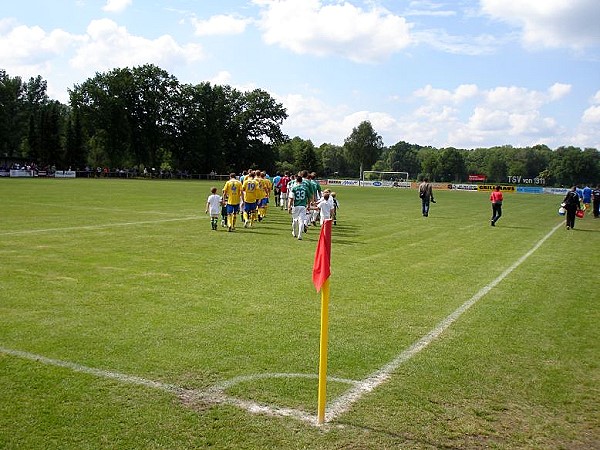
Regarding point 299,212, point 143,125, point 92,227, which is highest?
point 143,125

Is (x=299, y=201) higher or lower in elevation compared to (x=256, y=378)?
higher

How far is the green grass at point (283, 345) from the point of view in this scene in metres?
4.60

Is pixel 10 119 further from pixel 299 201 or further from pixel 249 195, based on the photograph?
pixel 299 201

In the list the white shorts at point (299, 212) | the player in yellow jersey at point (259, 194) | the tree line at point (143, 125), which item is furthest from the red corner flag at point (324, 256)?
the tree line at point (143, 125)

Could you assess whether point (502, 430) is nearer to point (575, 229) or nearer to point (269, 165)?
point (575, 229)

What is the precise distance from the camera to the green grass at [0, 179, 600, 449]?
15.1 feet

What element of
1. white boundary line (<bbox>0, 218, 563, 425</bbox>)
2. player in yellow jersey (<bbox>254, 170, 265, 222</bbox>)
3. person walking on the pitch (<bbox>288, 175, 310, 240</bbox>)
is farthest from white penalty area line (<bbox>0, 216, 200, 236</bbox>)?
white boundary line (<bbox>0, 218, 563, 425</bbox>)

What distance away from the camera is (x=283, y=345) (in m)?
6.69

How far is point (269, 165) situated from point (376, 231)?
90481 millimetres

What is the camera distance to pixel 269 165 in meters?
110

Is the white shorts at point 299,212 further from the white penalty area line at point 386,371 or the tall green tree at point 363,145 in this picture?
the tall green tree at point 363,145

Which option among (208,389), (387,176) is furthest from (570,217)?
(387,176)

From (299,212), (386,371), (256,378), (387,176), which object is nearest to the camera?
(256,378)

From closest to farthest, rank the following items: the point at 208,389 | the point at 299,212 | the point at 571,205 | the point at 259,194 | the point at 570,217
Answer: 1. the point at 208,389
2. the point at 299,212
3. the point at 259,194
4. the point at 571,205
5. the point at 570,217
